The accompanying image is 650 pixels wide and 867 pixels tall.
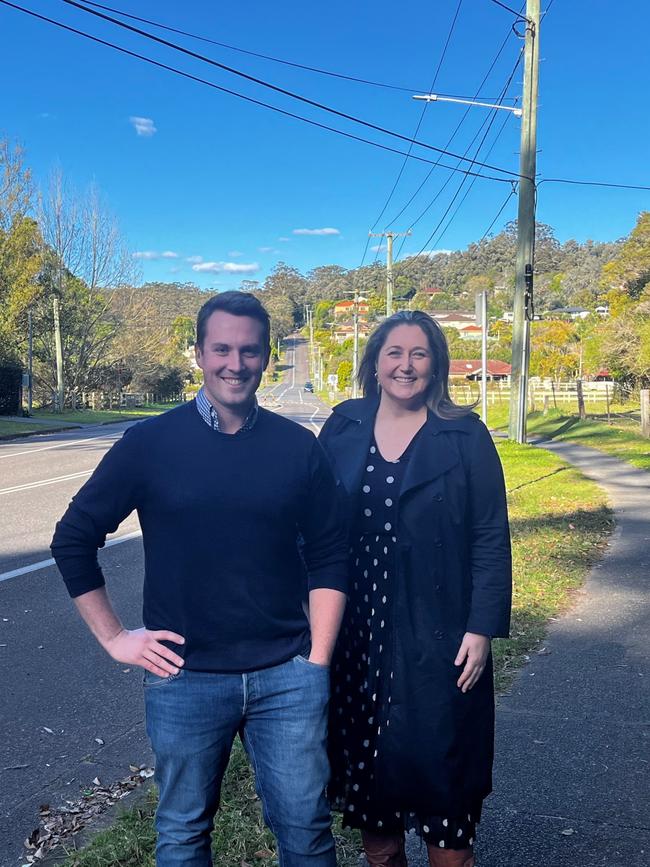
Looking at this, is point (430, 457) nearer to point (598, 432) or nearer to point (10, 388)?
point (598, 432)

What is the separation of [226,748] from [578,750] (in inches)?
89.1

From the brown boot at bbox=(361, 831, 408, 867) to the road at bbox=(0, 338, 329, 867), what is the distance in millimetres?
1324

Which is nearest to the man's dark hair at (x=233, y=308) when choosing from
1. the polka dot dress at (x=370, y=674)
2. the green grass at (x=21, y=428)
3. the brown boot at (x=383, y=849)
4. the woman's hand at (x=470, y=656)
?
the polka dot dress at (x=370, y=674)

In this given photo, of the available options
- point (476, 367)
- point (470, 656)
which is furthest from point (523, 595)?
point (476, 367)

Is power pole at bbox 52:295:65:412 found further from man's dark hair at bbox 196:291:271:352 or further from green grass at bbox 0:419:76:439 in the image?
man's dark hair at bbox 196:291:271:352

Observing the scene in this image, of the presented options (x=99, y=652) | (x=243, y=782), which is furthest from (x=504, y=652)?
(x=99, y=652)

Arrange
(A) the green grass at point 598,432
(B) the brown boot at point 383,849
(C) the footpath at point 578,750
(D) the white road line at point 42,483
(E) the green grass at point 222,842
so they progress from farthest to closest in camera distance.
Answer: (A) the green grass at point 598,432, (D) the white road line at point 42,483, (C) the footpath at point 578,750, (E) the green grass at point 222,842, (B) the brown boot at point 383,849

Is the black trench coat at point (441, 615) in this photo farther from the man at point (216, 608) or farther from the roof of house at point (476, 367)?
the roof of house at point (476, 367)

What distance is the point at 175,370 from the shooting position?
6216 centimetres

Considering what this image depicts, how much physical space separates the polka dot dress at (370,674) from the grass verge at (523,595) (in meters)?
0.56

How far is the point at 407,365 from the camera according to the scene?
278cm

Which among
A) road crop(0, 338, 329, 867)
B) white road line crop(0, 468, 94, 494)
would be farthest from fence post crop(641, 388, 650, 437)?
road crop(0, 338, 329, 867)

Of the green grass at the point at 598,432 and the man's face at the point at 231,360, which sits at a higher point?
the man's face at the point at 231,360

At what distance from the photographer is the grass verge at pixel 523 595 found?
3088 mm
